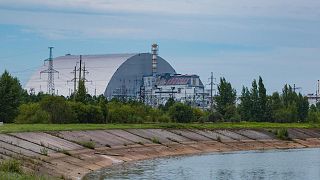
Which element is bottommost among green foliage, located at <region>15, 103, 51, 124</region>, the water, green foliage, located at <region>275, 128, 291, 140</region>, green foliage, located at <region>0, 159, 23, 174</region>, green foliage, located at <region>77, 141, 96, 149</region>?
the water

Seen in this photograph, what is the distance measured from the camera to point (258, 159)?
197 ft

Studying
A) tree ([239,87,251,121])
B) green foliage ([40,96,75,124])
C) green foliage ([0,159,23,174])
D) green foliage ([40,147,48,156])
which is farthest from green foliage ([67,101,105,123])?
green foliage ([0,159,23,174])

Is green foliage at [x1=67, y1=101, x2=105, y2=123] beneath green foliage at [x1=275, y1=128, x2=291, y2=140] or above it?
above

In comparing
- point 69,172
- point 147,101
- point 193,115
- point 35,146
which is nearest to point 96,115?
point 193,115

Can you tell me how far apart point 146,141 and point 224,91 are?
6702cm

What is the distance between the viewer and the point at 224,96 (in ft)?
427

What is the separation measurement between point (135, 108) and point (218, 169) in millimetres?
49450

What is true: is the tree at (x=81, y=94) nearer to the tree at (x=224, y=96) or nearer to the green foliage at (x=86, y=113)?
the green foliage at (x=86, y=113)

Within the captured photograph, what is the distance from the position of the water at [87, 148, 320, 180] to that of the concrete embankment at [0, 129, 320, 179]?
1916 mm

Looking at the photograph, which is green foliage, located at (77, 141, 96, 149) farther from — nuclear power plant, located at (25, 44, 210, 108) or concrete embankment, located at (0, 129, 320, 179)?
nuclear power plant, located at (25, 44, 210, 108)

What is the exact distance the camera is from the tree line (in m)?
78.5

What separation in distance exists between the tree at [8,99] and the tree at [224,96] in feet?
174

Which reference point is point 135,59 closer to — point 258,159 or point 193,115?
point 193,115

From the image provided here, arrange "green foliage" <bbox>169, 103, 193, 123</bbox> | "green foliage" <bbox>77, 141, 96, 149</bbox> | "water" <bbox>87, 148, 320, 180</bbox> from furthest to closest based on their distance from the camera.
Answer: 1. "green foliage" <bbox>169, 103, 193, 123</bbox>
2. "green foliage" <bbox>77, 141, 96, 149</bbox>
3. "water" <bbox>87, 148, 320, 180</bbox>
